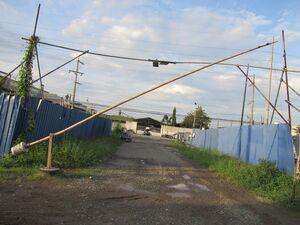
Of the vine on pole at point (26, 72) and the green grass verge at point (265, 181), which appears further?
the vine on pole at point (26, 72)

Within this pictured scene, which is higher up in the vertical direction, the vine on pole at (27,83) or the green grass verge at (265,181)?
the vine on pole at (27,83)

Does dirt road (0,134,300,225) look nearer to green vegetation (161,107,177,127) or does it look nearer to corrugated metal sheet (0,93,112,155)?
corrugated metal sheet (0,93,112,155)

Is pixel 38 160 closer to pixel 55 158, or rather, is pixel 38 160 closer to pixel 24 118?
pixel 55 158

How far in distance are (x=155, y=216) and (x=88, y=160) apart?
23.4ft

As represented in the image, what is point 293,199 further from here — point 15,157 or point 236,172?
point 15,157

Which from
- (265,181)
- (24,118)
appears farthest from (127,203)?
(265,181)

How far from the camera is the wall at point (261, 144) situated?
563 inches

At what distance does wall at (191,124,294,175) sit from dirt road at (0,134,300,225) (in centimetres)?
332

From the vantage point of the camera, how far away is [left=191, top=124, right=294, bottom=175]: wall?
47.0 ft

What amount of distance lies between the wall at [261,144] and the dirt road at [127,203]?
131 inches

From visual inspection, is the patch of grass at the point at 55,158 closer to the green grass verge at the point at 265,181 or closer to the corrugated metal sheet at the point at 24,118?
the corrugated metal sheet at the point at 24,118

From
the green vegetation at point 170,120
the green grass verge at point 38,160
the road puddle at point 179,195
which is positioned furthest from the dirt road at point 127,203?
the green vegetation at point 170,120

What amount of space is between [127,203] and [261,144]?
10677mm

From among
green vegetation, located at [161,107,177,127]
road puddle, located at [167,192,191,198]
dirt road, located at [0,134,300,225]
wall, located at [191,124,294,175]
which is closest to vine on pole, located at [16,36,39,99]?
dirt road, located at [0,134,300,225]
